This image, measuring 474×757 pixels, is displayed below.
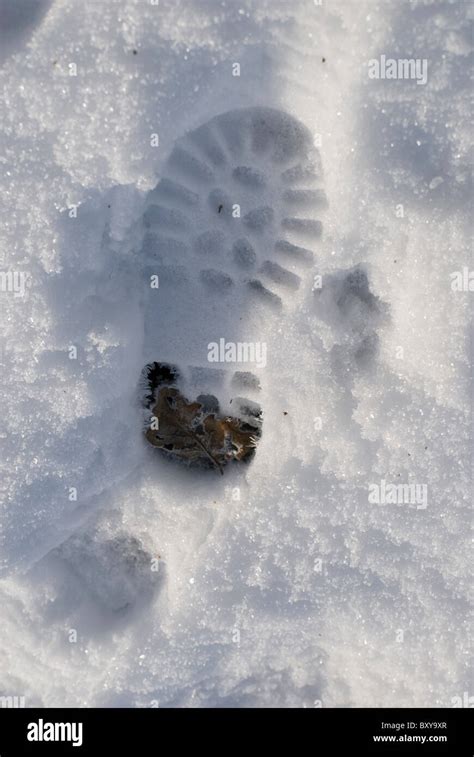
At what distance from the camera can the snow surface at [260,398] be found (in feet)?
5.69

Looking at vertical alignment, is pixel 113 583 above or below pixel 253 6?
below

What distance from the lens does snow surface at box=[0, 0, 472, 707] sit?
5.69 feet

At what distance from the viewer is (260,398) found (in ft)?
6.23

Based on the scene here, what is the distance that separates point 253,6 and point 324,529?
1.50 metres
